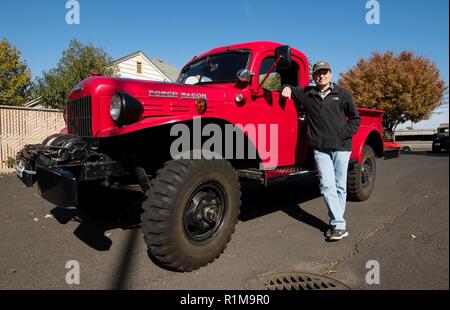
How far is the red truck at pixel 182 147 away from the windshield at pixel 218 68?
2cm

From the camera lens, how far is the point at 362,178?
6.03 m

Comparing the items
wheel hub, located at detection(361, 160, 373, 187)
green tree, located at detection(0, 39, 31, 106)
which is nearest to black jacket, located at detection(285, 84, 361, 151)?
wheel hub, located at detection(361, 160, 373, 187)

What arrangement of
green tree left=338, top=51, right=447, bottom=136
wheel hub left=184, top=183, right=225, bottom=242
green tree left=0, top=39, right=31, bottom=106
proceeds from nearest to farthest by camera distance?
1. wheel hub left=184, top=183, right=225, bottom=242
2. green tree left=0, top=39, right=31, bottom=106
3. green tree left=338, top=51, right=447, bottom=136

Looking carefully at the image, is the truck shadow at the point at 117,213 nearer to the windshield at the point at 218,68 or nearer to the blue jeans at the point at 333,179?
the blue jeans at the point at 333,179

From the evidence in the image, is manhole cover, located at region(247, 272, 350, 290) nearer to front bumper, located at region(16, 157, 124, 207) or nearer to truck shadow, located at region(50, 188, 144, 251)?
front bumper, located at region(16, 157, 124, 207)

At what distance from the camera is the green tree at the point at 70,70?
13.4m

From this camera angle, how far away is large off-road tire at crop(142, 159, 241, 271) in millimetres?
2998

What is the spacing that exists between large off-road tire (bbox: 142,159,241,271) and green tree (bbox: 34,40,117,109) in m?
11.5

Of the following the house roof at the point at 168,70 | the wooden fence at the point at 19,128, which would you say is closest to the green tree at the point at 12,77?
the wooden fence at the point at 19,128

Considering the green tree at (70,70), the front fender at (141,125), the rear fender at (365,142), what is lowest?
the rear fender at (365,142)
